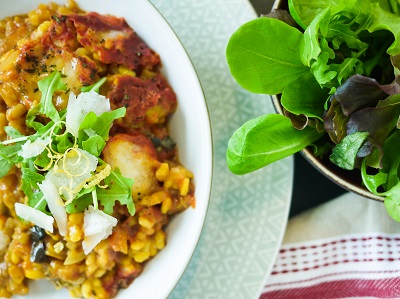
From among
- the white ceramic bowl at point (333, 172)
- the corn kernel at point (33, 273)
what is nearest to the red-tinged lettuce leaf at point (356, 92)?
the white ceramic bowl at point (333, 172)

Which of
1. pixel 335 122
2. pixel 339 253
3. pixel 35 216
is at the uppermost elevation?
pixel 35 216

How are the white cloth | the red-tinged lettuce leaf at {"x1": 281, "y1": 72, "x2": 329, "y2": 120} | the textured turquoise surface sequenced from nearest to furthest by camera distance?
1. the red-tinged lettuce leaf at {"x1": 281, "y1": 72, "x2": 329, "y2": 120}
2. the textured turquoise surface
3. the white cloth

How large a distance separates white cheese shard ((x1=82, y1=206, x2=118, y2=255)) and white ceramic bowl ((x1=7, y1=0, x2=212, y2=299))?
0.38 m

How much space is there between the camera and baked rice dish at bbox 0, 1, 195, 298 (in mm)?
2533

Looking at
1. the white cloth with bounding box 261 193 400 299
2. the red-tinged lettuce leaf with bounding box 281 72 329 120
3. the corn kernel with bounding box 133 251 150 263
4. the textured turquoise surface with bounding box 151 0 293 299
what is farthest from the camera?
the white cloth with bounding box 261 193 400 299

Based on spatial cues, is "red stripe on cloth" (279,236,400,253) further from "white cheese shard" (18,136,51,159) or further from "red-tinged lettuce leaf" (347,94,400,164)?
"white cheese shard" (18,136,51,159)

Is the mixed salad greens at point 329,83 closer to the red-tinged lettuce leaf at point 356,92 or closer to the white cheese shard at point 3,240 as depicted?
the red-tinged lettuce leaf at point 356,92

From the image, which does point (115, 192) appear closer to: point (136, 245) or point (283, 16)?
point (136, 245)

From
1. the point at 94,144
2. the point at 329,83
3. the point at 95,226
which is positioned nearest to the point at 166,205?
the point at 95,226

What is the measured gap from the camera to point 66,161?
252 cm

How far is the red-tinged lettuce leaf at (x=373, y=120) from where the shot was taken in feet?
7.79

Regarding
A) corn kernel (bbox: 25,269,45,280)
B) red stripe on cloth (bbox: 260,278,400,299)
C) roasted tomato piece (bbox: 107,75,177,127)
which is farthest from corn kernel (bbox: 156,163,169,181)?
red stripe on cloth (bbox: 260,278,400,299)

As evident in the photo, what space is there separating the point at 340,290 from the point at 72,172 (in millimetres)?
1600

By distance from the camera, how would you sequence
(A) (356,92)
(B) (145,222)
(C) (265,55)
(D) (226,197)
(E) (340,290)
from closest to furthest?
(A) (356,92), (C) (265,55), (B) (145,222), (D) (226,197), (E) (340,290)
